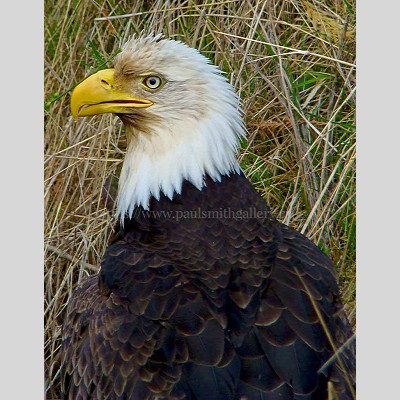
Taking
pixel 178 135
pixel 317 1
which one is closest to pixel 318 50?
pixel 317 1

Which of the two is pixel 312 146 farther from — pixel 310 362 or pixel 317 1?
pixel 310 362

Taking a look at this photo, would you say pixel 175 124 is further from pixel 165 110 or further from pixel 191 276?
pixel 191 276

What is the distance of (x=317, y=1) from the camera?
13.8 feet

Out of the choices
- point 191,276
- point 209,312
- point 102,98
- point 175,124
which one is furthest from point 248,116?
point 209,312

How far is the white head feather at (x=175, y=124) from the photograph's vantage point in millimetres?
3861

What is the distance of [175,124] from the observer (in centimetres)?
387

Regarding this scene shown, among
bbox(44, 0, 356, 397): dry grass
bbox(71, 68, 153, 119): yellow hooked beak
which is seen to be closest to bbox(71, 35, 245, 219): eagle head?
bbox(71, 68, 153, 119): yellow hooked beak

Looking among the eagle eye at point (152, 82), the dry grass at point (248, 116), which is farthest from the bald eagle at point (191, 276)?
the dry grass at point (248, 116)

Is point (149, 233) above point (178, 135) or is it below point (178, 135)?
below

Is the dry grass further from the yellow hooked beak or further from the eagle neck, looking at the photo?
the yellow hooked beak

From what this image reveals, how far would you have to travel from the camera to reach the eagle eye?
153 inches

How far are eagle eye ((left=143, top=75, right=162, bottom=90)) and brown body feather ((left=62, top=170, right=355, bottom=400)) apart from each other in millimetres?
452

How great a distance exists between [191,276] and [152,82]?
0.89m

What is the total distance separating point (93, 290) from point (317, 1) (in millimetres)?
1695
